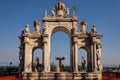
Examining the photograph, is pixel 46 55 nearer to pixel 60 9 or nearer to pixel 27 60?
pixel 27 60

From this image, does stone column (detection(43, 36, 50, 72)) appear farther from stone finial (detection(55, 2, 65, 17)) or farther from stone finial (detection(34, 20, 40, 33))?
stone finial (detection(55, 2, 65, 17))

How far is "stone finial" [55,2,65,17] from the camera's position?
37.9 m

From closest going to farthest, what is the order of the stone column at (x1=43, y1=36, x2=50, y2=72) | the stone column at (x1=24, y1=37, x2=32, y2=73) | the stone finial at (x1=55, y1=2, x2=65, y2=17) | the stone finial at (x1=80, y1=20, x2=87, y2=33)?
the stone column at (x1=43, y1=36, x2=50, y2=72) → the stone column at (x1=24, y1=37, x2=32, y2=73) → the stone finial at (x1=80, y1=20, x2=87, y2=33) → the stone finial at (x1=55, y1=2, x2=65, y2=17)

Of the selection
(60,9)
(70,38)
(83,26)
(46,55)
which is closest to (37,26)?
(60,9)

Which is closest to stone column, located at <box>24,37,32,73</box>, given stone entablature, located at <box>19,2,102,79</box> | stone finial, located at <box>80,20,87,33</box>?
stone entablature, located at <box>19,2,102,79</box>

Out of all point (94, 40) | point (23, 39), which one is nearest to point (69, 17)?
point (94, 40)

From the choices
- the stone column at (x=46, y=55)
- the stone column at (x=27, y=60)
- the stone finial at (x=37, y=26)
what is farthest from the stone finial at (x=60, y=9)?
the stone column at (x=27, y=60)

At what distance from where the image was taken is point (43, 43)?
36781mm

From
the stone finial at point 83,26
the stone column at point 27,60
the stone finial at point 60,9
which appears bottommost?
the stone column at point 27,60

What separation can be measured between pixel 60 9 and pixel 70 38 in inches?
196

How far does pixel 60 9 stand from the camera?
1495 inches

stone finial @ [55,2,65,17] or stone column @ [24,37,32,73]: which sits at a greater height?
stone finial @ [55,2,65,17]

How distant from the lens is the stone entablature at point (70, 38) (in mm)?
36469

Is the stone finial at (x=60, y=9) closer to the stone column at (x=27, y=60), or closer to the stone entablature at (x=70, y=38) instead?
the stone entablature at (x=70, y=38)
